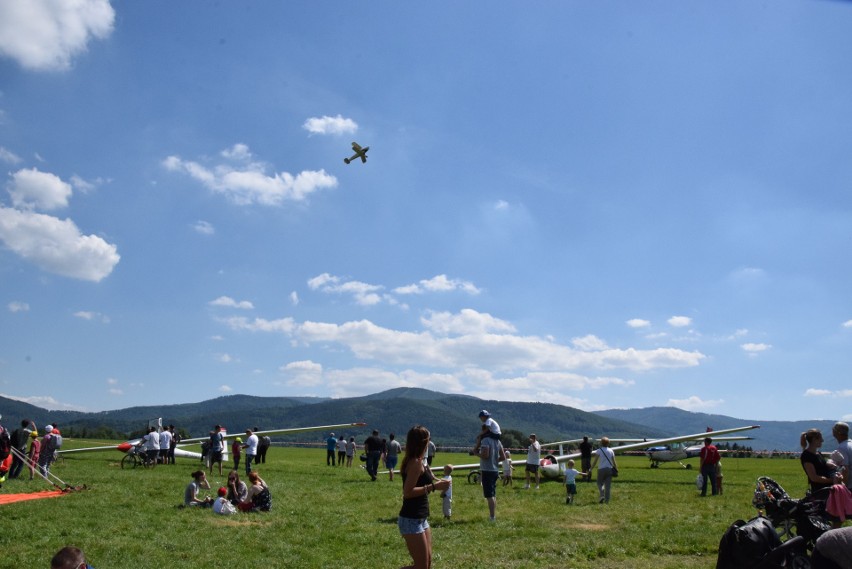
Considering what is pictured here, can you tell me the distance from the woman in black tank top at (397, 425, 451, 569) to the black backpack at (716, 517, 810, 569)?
268 centimetres

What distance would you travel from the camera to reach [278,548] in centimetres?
915

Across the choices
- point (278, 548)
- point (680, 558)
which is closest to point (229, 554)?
point (278, 548)

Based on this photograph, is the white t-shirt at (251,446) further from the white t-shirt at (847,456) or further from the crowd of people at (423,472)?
the white t-shirt at (847,456)

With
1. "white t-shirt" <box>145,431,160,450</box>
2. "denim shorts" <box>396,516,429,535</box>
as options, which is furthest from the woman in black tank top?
"white t-shirt" <box>145,431,160,450</box>

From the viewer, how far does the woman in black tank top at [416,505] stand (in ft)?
19.0

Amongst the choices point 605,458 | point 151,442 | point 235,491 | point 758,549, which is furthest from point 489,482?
point 151,442

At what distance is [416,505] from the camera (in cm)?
583

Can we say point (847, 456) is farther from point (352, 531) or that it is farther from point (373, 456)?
point (373, 456)

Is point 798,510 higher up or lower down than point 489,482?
higher up

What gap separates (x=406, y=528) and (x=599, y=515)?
808 centimetres

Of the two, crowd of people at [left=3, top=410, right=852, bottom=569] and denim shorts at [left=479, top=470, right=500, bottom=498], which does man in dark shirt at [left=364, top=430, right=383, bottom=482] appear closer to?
crowd of people at [left=3, top=410, right=852, bottom=569]

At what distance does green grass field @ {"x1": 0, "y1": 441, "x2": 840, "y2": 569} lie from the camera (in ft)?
27.3

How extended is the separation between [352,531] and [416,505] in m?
5.41

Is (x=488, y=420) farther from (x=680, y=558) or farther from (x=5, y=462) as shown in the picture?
(x=5, y=462)
